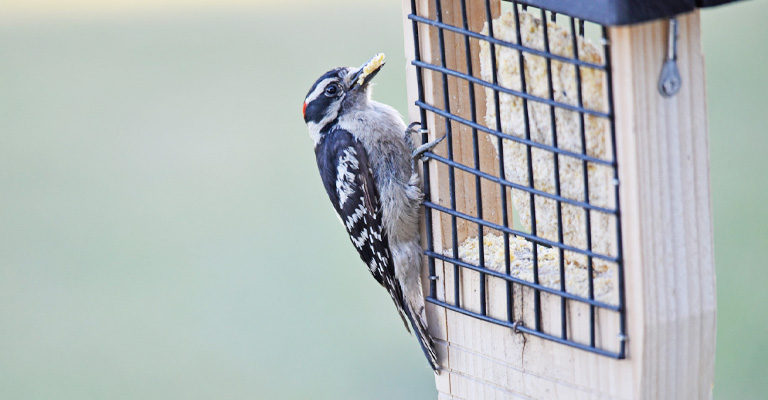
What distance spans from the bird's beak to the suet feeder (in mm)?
554

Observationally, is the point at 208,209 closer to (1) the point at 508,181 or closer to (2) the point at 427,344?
(2) the point at 427,344

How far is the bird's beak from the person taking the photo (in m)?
3.55

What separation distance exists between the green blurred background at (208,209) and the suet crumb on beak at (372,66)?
331cm

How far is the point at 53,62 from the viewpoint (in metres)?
11.9

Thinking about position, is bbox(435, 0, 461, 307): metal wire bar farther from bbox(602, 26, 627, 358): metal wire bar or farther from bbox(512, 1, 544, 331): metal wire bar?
bbox(602, 26, 627, 358): metal wire bar

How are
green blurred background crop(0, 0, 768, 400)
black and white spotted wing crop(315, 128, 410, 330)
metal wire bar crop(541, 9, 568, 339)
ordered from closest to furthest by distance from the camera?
metal wire bar crop(541, 9, 568, 339)
black and white spotted wing crop(315, 128, 410, 330)
green blurred background crop(0, 0, 768, 400)

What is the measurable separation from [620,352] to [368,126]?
1.56 m

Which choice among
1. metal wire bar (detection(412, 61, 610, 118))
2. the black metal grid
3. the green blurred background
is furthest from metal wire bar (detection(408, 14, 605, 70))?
the green blurred background

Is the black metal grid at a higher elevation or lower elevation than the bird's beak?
lower

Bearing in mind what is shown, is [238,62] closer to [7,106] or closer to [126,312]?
[7,106]

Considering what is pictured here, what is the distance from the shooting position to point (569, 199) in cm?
248

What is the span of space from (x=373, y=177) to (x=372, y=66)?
0.42 metres

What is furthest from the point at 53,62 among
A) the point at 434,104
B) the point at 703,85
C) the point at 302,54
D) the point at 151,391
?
the point at 703,85

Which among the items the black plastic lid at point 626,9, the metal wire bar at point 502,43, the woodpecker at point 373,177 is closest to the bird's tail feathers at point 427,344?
the woodpecker at point 373,177
